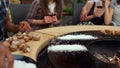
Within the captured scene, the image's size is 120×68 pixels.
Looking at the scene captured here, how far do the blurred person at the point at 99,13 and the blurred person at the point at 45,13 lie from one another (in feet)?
1.06

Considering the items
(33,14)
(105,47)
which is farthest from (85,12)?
(105,47)

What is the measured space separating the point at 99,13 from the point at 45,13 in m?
0.60

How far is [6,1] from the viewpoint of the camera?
237 cm

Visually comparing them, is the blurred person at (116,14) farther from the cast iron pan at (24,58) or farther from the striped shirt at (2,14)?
the cast iron pan at (24,58)

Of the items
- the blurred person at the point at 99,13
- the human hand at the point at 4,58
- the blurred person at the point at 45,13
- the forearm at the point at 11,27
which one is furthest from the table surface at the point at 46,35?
the blurred person at the point at 99,13

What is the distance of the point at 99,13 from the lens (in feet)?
9.72

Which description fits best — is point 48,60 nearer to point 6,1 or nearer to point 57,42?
point 57,42

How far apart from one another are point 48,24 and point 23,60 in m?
1.31

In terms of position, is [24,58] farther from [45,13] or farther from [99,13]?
[99,13]

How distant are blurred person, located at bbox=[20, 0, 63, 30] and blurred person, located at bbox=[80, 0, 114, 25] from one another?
1.06 ft

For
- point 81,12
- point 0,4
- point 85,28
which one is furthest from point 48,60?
point 81,12

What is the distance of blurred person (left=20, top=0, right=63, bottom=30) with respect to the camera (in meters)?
2.79

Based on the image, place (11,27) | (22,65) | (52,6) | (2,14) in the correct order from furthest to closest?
(52,6) < (11,27) < (2,14) < (22,65)

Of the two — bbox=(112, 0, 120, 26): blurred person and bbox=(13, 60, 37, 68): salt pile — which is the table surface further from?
bbox=(112, 0, 120, 26): blurred person
